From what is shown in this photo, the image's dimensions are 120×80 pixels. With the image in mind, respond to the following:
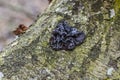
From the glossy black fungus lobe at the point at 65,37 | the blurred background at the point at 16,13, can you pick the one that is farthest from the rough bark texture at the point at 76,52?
the blurred background at the point at 16,13

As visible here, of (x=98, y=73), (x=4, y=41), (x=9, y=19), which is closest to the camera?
(x=98, y=73)

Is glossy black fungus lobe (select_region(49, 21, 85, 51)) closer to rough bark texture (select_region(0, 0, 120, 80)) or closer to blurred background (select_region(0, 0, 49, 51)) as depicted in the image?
rough bark texture (select_region(0, 0, 120, 80))

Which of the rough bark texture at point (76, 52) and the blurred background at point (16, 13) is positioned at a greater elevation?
the blurred background at point (16, 13)

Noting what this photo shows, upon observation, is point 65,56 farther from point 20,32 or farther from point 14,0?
point 14,0

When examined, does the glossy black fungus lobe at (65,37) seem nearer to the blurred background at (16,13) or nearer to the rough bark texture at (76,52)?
the rough bark texture at (76,52)

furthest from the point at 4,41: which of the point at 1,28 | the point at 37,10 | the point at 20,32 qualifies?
the point at 20,32

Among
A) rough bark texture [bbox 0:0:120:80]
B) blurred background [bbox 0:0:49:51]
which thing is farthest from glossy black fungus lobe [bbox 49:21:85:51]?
blurred background [bbox 0:0:49:51]
